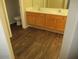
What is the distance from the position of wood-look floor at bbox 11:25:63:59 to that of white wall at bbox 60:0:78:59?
1.07 m

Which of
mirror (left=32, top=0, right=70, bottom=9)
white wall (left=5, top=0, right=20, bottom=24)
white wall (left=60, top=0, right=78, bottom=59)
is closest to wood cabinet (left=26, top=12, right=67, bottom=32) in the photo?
mirror (left=32, top=0, right=70, bottom=9)

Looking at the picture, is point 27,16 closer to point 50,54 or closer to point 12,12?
point 12,12

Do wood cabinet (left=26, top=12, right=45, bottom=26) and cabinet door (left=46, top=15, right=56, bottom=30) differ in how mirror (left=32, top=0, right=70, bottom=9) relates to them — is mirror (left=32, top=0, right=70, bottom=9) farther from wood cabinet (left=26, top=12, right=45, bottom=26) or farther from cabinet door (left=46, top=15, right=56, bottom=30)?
cabinet door (left=46, top=15, right=56, bottom=30)

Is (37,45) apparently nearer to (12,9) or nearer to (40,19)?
(40,19)

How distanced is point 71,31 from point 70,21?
0.11m

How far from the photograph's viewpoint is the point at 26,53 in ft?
7.58

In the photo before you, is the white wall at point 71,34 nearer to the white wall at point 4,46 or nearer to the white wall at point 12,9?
the white wall at point 4,46

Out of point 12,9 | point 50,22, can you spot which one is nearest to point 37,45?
point 50,22

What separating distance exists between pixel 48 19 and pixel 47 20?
0.20 feet

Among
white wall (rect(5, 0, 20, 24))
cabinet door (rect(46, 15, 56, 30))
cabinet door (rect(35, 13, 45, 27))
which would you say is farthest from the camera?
white wall (rect(5, 0, 20, 24))

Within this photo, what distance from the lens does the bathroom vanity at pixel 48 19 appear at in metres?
3.16

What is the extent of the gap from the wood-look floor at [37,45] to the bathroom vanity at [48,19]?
26 cm

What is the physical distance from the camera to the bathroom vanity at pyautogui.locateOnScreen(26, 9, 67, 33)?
3162 mm

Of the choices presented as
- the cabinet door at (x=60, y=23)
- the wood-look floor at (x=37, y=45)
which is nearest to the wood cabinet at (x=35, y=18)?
the wood-look floor at (x=37, y=45)
